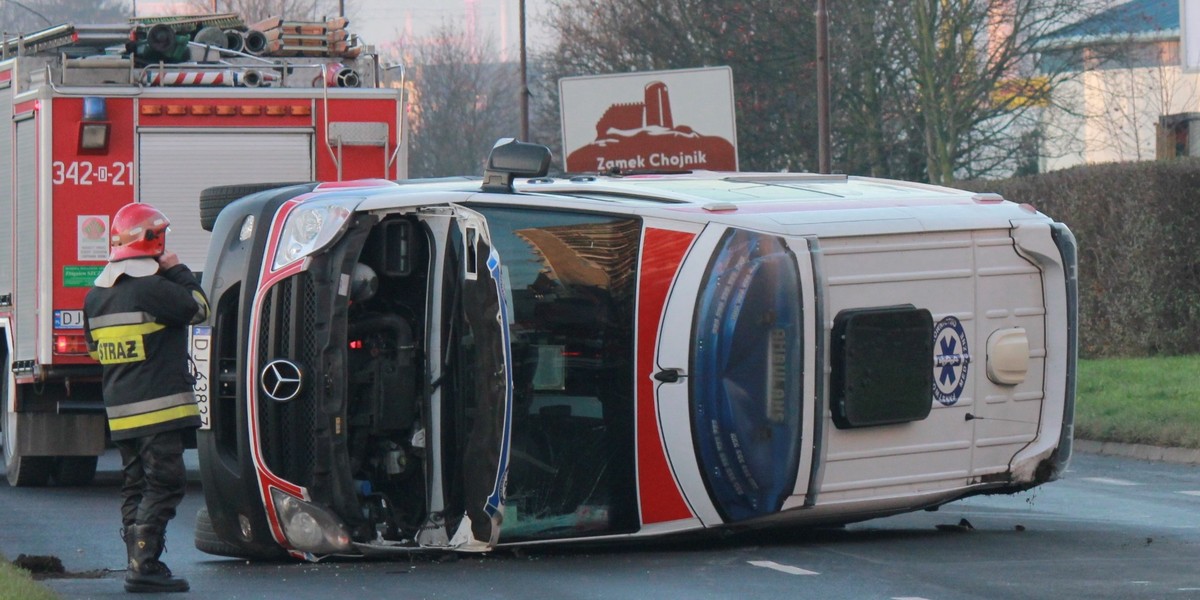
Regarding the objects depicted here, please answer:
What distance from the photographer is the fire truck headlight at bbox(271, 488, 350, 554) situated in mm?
8195

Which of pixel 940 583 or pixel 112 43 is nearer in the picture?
pixel 940 583

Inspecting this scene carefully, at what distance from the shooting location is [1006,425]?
8.72m

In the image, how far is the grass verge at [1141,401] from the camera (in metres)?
14.4

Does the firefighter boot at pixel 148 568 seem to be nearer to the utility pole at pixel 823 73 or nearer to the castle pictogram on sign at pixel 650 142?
the castle pictogram on sign at pixel 650 142

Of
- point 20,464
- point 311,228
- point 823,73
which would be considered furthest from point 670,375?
point 823,73

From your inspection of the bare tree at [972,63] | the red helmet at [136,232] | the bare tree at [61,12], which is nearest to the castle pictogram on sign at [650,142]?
the red helmet at [136,232]

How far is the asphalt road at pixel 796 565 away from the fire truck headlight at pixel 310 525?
14 centimetres

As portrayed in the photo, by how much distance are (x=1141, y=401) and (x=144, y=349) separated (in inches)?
425

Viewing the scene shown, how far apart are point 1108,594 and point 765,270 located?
2.01m

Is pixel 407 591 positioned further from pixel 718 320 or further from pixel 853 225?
pixel 853 225

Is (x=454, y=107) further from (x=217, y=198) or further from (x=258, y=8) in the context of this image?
(x=217, y=198)

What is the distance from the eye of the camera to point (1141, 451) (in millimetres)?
14273

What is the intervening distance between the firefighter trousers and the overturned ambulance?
391 millimetres

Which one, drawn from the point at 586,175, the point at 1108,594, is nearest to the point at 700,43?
the point at 586,175
